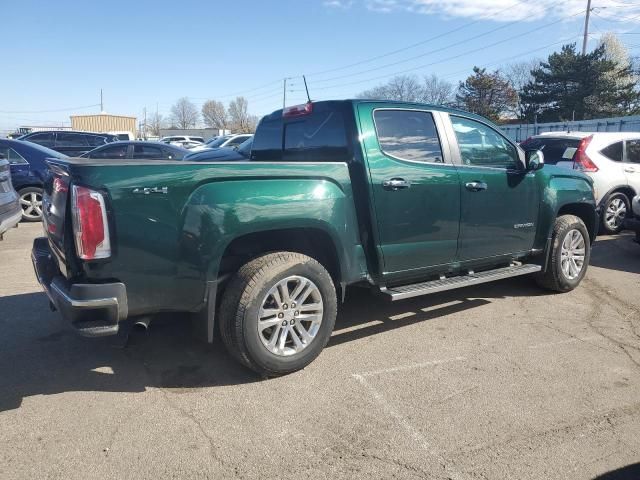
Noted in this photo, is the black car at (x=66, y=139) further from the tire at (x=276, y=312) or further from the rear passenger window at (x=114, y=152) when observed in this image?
the tire at (x=276, y=312)

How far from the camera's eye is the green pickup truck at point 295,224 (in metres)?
3.07

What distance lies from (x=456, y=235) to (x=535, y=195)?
50.6 inches

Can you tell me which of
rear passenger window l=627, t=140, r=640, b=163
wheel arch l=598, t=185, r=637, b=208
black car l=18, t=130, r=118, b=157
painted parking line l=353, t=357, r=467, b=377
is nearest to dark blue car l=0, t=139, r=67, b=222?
black car l=18, t=130, r=118, b=157

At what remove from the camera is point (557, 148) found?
364 inches

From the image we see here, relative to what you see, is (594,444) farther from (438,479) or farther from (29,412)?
(29,412)

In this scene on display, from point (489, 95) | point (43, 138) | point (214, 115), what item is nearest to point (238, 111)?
point (214, 115)

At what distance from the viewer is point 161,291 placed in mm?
3225

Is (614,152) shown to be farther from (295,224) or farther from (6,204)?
(6,204)

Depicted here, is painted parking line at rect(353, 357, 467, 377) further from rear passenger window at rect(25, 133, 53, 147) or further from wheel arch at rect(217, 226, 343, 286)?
rear passenger window at rect(25, 133, 53, 147)

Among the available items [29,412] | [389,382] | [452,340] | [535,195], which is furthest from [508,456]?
[535,195]

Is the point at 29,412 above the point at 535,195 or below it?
below

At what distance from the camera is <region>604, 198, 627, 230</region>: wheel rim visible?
9.09 m

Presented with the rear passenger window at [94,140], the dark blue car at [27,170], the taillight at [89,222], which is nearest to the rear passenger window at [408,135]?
the taillight at [89,222]

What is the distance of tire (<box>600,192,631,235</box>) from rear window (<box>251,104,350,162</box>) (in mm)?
6681
